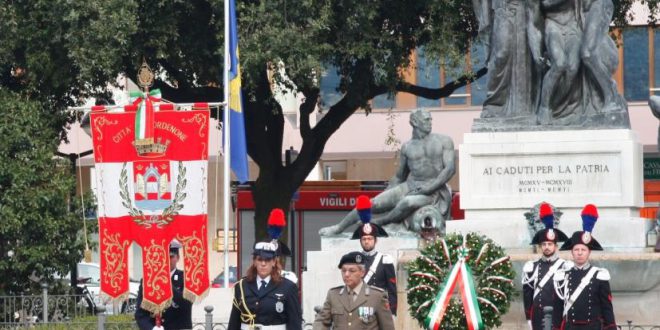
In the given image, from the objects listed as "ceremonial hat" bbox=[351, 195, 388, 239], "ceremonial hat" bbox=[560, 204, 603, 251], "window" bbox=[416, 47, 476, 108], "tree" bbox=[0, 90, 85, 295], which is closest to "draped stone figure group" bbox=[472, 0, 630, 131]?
"ceremonial hat" bbox=[351, 195, 388, 239]

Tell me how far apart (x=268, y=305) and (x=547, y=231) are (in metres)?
3.71

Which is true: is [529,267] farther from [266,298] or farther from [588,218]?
[266,298]

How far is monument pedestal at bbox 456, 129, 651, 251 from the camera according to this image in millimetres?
21094

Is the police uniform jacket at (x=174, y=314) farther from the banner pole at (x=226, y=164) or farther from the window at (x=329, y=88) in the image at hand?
the window at (x=329, y=88)

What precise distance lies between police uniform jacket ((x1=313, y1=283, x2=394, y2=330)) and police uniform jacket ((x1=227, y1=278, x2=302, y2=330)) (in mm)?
620

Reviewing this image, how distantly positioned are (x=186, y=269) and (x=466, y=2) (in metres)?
13.6

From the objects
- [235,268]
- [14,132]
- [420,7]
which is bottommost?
[235,268]

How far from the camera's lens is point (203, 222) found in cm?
1988

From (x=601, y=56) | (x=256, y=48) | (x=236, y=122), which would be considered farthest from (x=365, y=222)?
(x=256, y=48)

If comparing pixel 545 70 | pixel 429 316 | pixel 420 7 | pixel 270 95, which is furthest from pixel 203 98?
pixel 429 316

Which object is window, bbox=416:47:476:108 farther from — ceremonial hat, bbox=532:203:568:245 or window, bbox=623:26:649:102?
ceremonial hat, bbox=532:203:568:245

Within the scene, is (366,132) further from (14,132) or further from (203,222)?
(203,222)

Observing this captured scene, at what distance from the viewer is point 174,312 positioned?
18.7m

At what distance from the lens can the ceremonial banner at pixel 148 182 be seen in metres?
19.9
